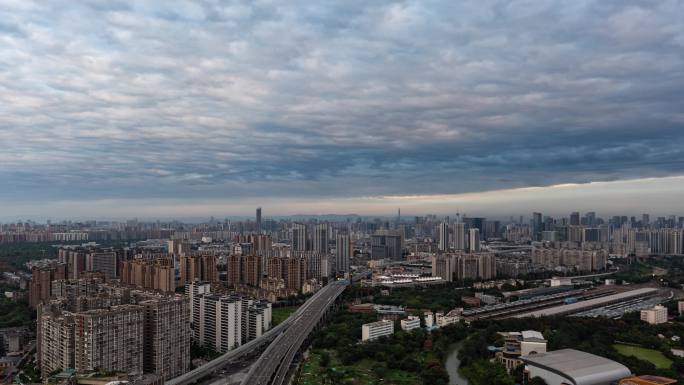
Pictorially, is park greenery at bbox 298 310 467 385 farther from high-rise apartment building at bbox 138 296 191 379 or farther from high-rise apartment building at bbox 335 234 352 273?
high-rise apartment building at bbox 335 234 352 273

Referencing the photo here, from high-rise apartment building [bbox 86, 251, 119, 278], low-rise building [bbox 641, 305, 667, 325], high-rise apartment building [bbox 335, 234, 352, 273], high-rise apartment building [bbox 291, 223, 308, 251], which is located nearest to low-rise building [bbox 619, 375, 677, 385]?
low-rise building [bbox 641, 305, 667, 325]

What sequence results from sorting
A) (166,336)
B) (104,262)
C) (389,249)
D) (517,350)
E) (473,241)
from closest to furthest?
(166,336) < (517,350) < (104,262) < (389,249) < (473,241)

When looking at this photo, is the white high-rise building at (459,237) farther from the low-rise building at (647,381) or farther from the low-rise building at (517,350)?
the low-rise building at (647,381)

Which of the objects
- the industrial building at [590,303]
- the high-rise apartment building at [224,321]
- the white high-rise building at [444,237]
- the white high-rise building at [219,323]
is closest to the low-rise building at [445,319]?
the industrial building at [590,303]

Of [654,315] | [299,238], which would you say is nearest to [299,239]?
[299,238]

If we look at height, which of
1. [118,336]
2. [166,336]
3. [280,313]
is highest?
[118,336]

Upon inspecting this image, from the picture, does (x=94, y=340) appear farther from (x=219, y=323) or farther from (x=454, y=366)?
(x=454, y=366)

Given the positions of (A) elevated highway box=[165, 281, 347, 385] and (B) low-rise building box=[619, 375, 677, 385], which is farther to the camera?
(A) elevated highway box=[165, 281, 347, 385]
